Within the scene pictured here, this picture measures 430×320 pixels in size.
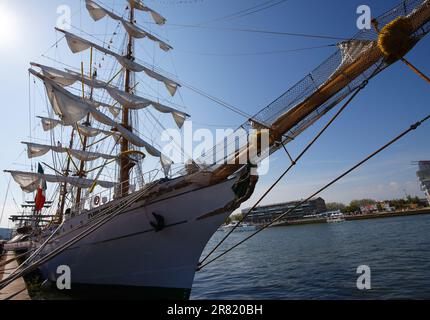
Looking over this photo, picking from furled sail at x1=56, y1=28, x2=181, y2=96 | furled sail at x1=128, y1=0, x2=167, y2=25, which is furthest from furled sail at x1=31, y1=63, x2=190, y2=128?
furled sail at x1=128, y1=0, x2=167, y2=25

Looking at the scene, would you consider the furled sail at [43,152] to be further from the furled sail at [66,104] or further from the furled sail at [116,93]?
the furled sail at [66,104]

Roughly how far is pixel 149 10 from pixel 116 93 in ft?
33.6

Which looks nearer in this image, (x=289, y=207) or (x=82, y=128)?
(x=82, y=128)

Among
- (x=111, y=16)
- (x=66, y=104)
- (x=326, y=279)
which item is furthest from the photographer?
(x=111, y=16)

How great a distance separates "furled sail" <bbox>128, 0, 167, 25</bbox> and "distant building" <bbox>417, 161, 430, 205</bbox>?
91.1 metres

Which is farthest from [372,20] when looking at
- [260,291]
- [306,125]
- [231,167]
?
[260,291]

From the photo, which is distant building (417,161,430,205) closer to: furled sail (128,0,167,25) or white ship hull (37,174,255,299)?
furled sail (128,0,167,25)

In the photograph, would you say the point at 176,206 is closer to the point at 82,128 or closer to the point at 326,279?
the point at 326,279

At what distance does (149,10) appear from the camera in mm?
22281

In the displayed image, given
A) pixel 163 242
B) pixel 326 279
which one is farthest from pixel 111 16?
pixel 326 279

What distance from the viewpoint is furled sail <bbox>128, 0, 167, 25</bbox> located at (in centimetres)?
2153

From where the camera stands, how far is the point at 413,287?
34.5ft

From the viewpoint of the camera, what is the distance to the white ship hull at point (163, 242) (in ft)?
31.6
